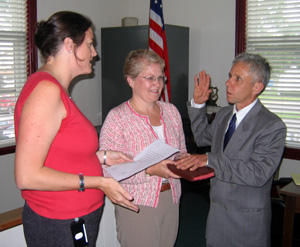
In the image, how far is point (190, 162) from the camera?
153cm

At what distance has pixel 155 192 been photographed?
62.9 inches

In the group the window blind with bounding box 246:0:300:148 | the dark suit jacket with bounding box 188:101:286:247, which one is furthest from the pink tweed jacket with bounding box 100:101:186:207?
the window blind with bounding box 246:0:300:148

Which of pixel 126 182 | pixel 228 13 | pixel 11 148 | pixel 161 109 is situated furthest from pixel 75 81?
pixel 126 182

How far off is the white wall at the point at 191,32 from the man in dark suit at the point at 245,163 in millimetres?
2378

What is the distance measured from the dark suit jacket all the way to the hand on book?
0.04 m

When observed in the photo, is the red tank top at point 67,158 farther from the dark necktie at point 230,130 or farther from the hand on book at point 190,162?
the dark necktie at point 230,130

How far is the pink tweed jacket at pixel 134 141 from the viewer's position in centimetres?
159

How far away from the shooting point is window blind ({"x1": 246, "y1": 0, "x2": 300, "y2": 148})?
11.9 feet

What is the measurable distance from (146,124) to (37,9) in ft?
A: 8.71

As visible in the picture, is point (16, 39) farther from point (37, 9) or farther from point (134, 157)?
point (134, 157)

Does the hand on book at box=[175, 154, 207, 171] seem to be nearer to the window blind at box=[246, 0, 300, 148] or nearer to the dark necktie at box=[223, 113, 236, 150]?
the dark necktie at box=[223, 113, 236, 150]

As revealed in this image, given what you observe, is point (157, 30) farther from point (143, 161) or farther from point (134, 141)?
point (143, 161)

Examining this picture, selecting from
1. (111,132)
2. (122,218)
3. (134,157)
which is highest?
(111,132)

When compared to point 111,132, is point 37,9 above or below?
above
